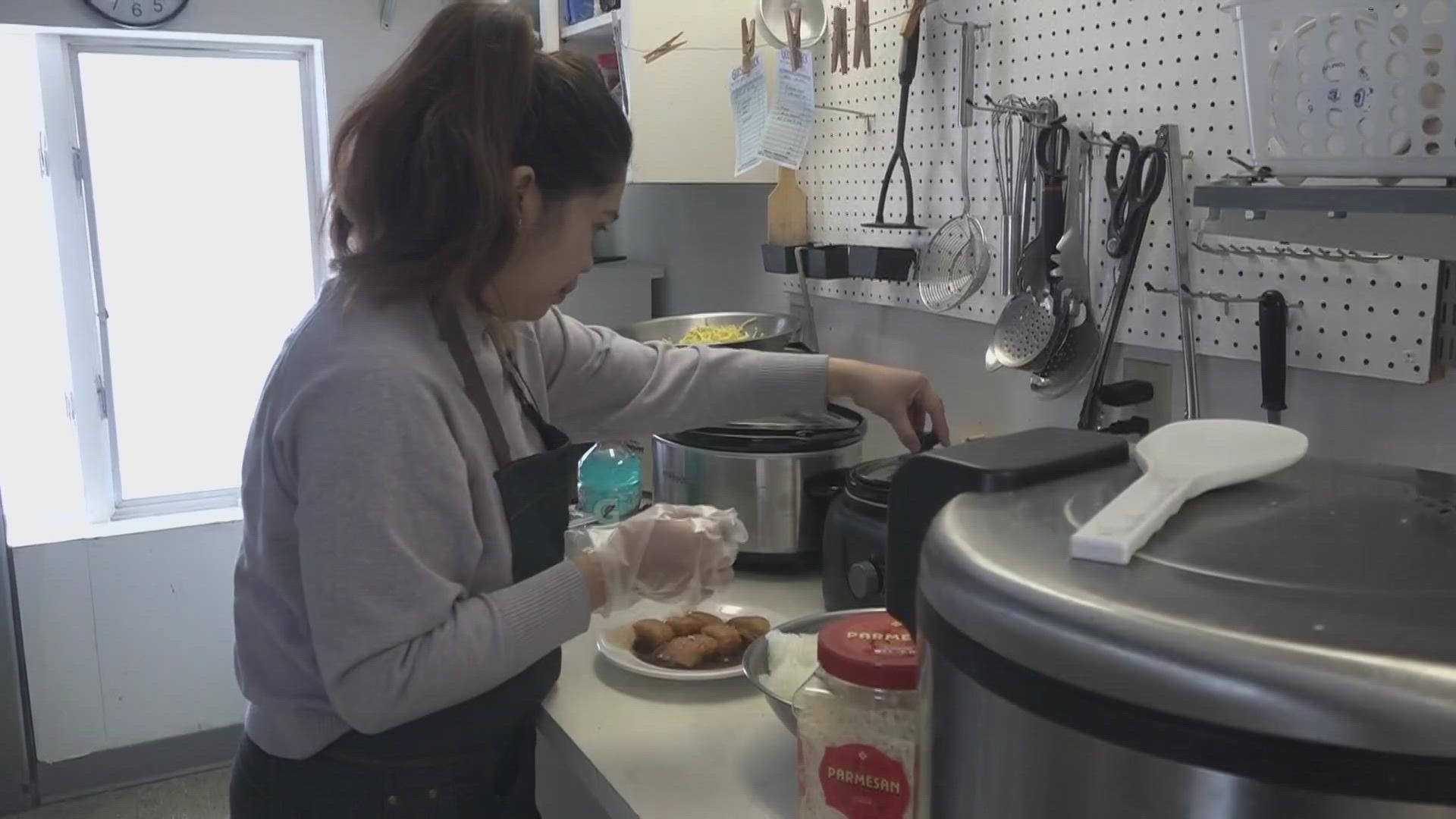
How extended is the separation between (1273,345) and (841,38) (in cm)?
84

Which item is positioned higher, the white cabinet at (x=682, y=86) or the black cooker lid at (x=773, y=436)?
the white cabinet at (x=682, y=86)

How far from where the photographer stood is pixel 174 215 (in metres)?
2.85

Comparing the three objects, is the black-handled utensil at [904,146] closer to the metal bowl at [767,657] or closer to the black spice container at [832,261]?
the black spice container at [832,261]

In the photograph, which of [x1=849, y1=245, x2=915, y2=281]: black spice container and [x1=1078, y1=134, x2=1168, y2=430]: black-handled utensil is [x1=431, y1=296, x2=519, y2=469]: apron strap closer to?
[x1=1078, y1=134, x2=1168, y2=430]: black-handled utensil

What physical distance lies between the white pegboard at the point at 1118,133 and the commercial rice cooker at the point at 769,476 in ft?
0.90

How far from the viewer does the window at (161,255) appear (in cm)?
268

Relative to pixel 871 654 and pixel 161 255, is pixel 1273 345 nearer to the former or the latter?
pixel 871 654

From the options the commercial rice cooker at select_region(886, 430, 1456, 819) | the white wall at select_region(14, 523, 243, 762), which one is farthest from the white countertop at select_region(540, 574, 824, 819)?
the white wall at select_region(14, 523, 243, 762)

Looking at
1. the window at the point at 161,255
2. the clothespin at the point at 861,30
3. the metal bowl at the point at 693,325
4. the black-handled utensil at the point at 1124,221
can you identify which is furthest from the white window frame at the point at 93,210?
the black-handled utensil at the point at 1124,221

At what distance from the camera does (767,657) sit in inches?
40.7

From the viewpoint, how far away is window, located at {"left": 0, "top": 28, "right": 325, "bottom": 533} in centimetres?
268

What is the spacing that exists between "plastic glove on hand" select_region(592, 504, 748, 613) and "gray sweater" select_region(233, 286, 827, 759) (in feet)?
0.19

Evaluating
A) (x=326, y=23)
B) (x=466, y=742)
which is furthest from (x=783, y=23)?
(x=326, y=23)

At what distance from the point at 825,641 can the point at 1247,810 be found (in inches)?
16.4
